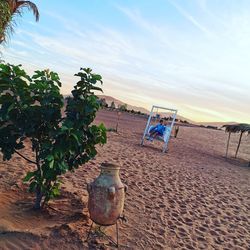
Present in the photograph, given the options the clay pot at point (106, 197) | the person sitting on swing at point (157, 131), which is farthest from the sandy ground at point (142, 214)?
the person sitting on swing at point (157, 131)

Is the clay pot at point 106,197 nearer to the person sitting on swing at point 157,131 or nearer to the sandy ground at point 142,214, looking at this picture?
the sandy ground at point 142,214

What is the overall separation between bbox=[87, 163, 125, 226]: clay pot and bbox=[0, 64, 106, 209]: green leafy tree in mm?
483

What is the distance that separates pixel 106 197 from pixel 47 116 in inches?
49.7

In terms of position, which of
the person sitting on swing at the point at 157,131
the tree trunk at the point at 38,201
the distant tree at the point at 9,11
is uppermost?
the distant tree at the point at 9,11

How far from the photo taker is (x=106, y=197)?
4023mm

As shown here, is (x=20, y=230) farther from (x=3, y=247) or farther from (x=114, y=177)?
(x=114, y=177)

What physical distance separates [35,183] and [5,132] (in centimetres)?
77

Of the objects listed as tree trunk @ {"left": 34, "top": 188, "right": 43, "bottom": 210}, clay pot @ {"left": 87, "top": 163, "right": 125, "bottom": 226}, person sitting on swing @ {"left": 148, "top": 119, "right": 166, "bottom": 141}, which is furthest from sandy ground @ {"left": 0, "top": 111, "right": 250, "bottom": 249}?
person sitting on swing @ {"left": 148, "top": 119, "right": 166, "bottom": 141}

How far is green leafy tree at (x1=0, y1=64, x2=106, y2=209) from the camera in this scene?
14.0 ft

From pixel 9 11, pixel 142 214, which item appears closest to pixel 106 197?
pixel 142 214

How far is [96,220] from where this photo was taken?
13.5ft

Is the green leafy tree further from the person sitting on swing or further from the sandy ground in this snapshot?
the person sitting on swing

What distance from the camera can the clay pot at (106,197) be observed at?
4031mm

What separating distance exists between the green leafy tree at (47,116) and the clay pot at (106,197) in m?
0.48
